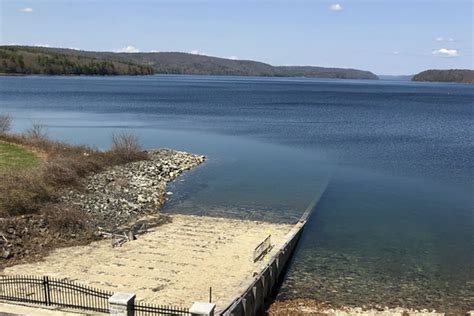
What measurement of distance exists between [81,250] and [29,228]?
2669mm

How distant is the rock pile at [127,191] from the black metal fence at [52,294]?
9.48 meters

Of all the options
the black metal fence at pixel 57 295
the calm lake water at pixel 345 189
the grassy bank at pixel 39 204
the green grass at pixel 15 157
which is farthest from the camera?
the green grass at pixel 15 157

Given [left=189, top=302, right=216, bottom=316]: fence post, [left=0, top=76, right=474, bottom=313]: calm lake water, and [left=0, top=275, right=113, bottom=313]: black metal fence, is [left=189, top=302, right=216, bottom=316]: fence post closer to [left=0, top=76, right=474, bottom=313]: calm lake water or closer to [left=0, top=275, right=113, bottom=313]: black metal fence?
[left=0, top=275, right=113, bottom=313]: black metal fence

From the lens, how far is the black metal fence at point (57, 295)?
15.1 meters

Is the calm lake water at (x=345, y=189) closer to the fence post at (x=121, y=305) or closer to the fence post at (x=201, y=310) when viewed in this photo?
the fence post at (x=201, y=310)

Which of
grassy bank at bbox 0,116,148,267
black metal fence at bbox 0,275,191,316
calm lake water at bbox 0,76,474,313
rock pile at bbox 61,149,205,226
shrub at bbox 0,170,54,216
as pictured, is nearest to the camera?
black metal fence at bbox 0,275,191,316

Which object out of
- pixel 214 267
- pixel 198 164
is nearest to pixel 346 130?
pixel 198 164

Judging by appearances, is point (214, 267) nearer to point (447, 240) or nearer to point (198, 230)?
point (198, 230)

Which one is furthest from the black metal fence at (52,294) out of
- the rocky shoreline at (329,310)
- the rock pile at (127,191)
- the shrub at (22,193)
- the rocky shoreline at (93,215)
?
the rock pile at (127,191)

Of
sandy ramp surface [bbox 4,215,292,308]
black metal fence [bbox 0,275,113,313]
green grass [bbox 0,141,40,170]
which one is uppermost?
green grass [bbox 0,141,40,170]

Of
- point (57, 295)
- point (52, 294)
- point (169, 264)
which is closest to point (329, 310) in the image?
point (169, 264)

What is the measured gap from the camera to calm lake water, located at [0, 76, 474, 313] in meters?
21.3

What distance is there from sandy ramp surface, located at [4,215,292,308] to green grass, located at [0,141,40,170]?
10.7 metres

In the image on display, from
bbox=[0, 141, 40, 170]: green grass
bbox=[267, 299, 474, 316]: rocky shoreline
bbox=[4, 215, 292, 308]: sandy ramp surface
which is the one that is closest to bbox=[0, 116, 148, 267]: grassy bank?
bbox=[0, 141, 40, 170]: green grass
